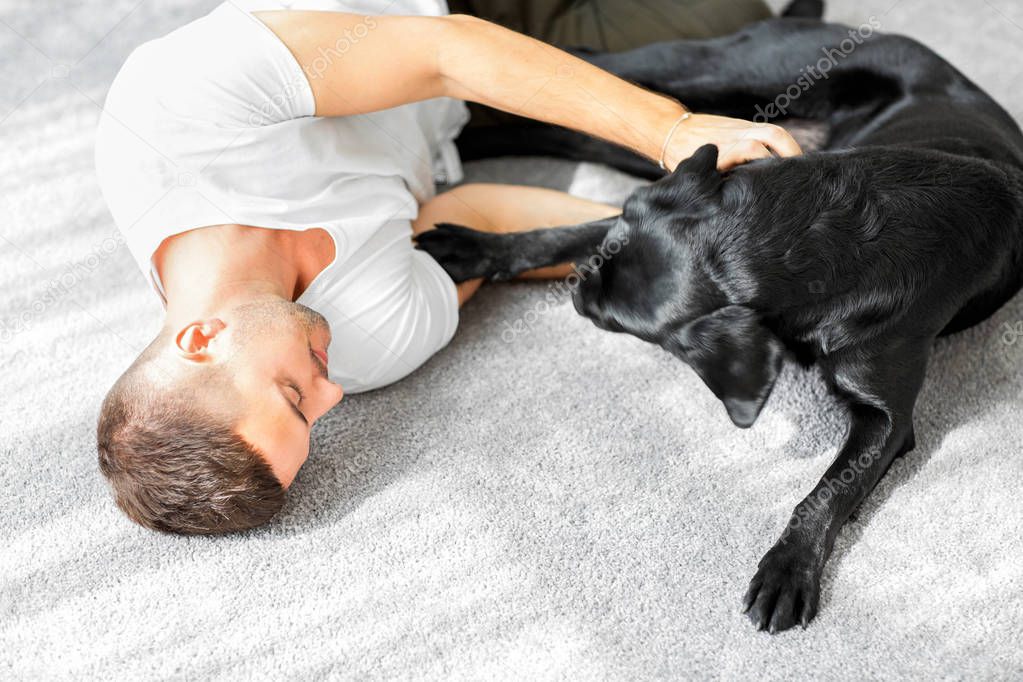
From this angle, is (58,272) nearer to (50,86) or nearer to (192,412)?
(50,86)

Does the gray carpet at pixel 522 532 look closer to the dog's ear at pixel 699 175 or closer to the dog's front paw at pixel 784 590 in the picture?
the dog's front paw at pixel 784 590

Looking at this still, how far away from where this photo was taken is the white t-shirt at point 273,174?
1.56m

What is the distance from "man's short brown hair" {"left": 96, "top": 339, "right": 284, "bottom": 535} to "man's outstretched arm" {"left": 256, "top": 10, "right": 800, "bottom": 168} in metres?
0.59

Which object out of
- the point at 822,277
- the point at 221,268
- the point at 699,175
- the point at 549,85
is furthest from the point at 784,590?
the point at 221,268

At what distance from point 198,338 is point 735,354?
0.85 meters

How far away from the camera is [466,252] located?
72.5 inches

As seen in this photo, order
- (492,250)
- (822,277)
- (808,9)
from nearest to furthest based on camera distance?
(822,277), (492,250), (808,9)

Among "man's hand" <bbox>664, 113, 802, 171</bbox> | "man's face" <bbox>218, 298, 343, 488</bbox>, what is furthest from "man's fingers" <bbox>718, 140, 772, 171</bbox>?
"man's face" <bbox>218, 298, 343, 488</bbox>

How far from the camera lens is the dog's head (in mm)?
1337

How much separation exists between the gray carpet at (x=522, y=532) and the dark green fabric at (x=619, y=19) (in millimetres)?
703

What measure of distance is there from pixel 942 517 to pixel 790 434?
0.95 ft

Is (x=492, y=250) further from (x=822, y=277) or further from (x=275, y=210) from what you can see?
(x=822, y=277)

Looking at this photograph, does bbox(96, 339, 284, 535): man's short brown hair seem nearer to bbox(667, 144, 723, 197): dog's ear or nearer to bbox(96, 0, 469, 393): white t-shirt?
bbox(96, 0, 469, 393): white t-shirt

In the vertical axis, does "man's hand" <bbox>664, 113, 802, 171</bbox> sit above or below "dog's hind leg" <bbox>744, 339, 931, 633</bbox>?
above
